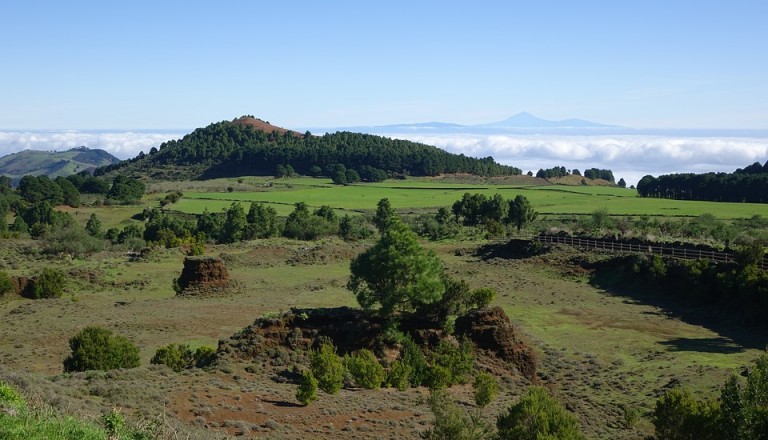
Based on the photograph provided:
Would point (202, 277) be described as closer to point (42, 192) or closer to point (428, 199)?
point (42, 192)

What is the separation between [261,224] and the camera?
260 ft

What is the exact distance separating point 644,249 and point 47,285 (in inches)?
1690

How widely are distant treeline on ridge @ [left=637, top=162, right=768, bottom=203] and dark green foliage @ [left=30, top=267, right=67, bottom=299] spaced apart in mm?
93110

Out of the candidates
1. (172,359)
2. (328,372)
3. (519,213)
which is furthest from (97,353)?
(519,213)

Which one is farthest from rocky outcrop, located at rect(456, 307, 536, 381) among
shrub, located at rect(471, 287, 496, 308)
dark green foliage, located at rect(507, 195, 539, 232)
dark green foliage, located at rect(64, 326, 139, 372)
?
dark green foliage, located at rect(507, 195, 539, 232)

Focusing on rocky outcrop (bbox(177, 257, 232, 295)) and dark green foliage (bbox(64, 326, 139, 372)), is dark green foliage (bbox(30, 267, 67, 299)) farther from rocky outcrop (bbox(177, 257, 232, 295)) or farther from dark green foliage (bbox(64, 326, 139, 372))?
dark green foliage (bbox(64, 326, 139, 372))

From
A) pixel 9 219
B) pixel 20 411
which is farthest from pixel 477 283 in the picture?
pixel 9 219

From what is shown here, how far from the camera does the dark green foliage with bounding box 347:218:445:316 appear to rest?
101 ft

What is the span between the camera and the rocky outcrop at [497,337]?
30625 millimetres

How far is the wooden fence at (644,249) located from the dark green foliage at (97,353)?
37.0 metres

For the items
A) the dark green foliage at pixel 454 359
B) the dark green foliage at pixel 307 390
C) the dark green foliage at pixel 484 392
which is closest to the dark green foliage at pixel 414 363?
the dark green foliage at pixel 454 359

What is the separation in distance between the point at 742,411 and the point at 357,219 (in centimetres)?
7676

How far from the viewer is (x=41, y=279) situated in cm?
Answer: 4741

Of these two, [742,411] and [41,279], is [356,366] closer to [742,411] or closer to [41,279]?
[742,411]
